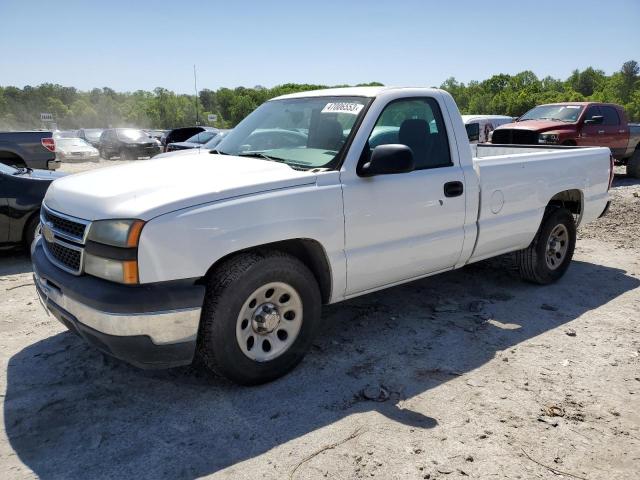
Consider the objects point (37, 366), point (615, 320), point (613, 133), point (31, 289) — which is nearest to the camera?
point (37, 366)

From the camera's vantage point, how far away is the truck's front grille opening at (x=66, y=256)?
310 cm

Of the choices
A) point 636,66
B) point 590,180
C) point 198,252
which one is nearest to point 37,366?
point 198,252

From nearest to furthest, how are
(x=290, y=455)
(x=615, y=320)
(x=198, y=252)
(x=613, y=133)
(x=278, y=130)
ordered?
(x=290, y=455) < (x=198, y=252) < (x=278, y=130) < (x=615, y=320) < (x=613, y=133)

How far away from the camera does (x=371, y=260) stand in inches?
147

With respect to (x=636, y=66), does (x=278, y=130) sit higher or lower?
lower

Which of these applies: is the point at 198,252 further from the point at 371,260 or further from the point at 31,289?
the point at 31,289

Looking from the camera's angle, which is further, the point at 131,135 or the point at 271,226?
the point at 131,135

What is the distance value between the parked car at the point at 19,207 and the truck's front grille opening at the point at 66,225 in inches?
125

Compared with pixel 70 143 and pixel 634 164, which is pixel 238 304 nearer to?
pixel 634 164

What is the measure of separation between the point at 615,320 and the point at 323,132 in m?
3.04

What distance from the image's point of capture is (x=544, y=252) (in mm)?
5332

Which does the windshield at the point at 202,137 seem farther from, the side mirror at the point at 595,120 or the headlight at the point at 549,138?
the side mirror at the point at 595,120

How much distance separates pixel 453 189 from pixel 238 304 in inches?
78.5

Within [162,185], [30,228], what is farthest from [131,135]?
[162,185]
